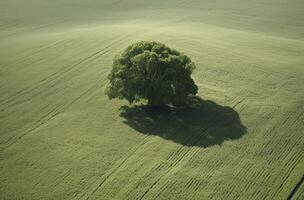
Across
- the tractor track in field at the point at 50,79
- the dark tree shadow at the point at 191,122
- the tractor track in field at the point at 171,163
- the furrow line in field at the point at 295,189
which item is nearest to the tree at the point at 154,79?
the dark tree shadow at the point at 191,122

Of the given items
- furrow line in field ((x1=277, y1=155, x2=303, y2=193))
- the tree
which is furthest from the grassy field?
the tree

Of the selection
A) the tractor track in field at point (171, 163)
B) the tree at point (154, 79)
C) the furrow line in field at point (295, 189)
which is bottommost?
the tractor track in field at point (171, 163)

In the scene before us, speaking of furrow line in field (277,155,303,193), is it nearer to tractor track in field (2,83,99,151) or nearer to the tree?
the tree

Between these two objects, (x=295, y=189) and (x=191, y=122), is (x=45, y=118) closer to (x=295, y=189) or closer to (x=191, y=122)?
(x=191, y=122)

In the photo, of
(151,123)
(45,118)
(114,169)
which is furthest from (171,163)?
(45,118)

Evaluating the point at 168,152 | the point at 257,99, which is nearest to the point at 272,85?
the point at 257,99

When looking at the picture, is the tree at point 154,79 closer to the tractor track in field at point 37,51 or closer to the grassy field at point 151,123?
the grassy field at point 151,123

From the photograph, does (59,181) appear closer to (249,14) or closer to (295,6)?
(249,14)
